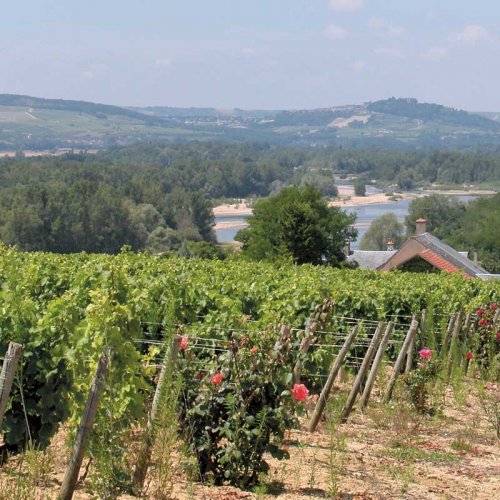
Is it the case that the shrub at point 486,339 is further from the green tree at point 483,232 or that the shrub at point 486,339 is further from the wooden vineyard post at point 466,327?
the green tree at point 483,232

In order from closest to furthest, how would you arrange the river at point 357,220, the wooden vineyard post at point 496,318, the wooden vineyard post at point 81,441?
the wooden vineyard post at point 81,441
the wooden vineyard post at point 496,318
the river at point 357,220

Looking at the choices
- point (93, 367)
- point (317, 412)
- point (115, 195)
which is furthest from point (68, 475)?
point (115, 195)

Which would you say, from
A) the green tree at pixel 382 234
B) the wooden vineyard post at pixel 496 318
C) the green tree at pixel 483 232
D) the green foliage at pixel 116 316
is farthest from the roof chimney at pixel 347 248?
the green tree at pixel 382 234

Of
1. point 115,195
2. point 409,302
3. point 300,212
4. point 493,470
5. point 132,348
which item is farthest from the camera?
point 115,195

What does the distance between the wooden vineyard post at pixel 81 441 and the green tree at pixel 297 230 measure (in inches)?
1955

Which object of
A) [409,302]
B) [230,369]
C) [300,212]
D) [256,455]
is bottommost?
[300,212]

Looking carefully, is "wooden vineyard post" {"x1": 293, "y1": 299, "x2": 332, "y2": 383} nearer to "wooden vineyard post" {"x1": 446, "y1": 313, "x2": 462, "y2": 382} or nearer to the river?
"wooden vineyard post" {"x1": 446, "y1": 313, "x2": 462, "y2": 382}

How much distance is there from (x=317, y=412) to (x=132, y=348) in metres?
3.37

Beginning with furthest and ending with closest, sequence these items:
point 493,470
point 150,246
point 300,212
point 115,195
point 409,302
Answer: point 115,195 < point 150,246 < point 300,212 < point 409,302 < point 493,470

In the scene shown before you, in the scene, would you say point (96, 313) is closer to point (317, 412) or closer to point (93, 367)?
point (93, 367)

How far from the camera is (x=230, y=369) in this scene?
754 cm

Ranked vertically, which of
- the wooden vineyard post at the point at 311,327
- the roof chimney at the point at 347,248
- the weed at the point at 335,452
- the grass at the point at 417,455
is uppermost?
the wooden vineyard post at the point at 311,327

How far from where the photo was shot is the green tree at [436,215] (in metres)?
120

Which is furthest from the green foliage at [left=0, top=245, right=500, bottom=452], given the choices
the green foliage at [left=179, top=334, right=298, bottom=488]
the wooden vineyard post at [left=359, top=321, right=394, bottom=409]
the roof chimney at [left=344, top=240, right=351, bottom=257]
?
the roof chimney at [left=344, top=240, right=351, bottom=257]
